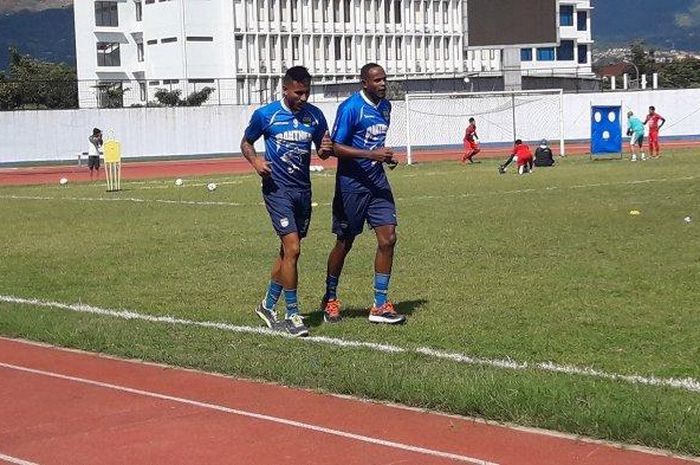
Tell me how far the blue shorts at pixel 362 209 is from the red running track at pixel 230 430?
2.22 m

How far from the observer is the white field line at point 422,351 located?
7473mm

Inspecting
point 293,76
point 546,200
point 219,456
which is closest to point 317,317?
point 293,76

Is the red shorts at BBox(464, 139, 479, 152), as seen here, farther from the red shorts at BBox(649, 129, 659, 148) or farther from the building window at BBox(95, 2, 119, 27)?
the building window at BBox(95, 2, 119, 27)

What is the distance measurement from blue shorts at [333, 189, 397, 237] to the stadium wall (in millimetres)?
49545

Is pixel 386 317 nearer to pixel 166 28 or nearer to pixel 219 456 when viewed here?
pixel 219 456

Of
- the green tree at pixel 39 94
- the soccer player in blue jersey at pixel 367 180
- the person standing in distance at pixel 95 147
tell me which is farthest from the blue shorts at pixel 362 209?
the green tree at pixel 39 94

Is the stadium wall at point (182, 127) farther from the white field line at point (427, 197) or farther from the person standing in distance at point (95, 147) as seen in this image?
the white field line at point (427, 197)

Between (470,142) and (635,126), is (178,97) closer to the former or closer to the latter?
(470,142)

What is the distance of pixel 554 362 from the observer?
8211 millimetres

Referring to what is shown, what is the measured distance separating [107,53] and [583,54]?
4459 centimetres

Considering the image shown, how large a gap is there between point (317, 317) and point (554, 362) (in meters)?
2.94

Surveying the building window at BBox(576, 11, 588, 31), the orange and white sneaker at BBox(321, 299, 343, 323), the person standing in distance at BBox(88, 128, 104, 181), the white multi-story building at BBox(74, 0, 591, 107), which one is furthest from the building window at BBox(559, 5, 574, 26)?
the orange and white sneaker at BBox(321, 299, 343, 323)

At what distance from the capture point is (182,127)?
62.8 metres

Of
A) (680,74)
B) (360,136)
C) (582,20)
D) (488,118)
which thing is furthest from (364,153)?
(582,20)
